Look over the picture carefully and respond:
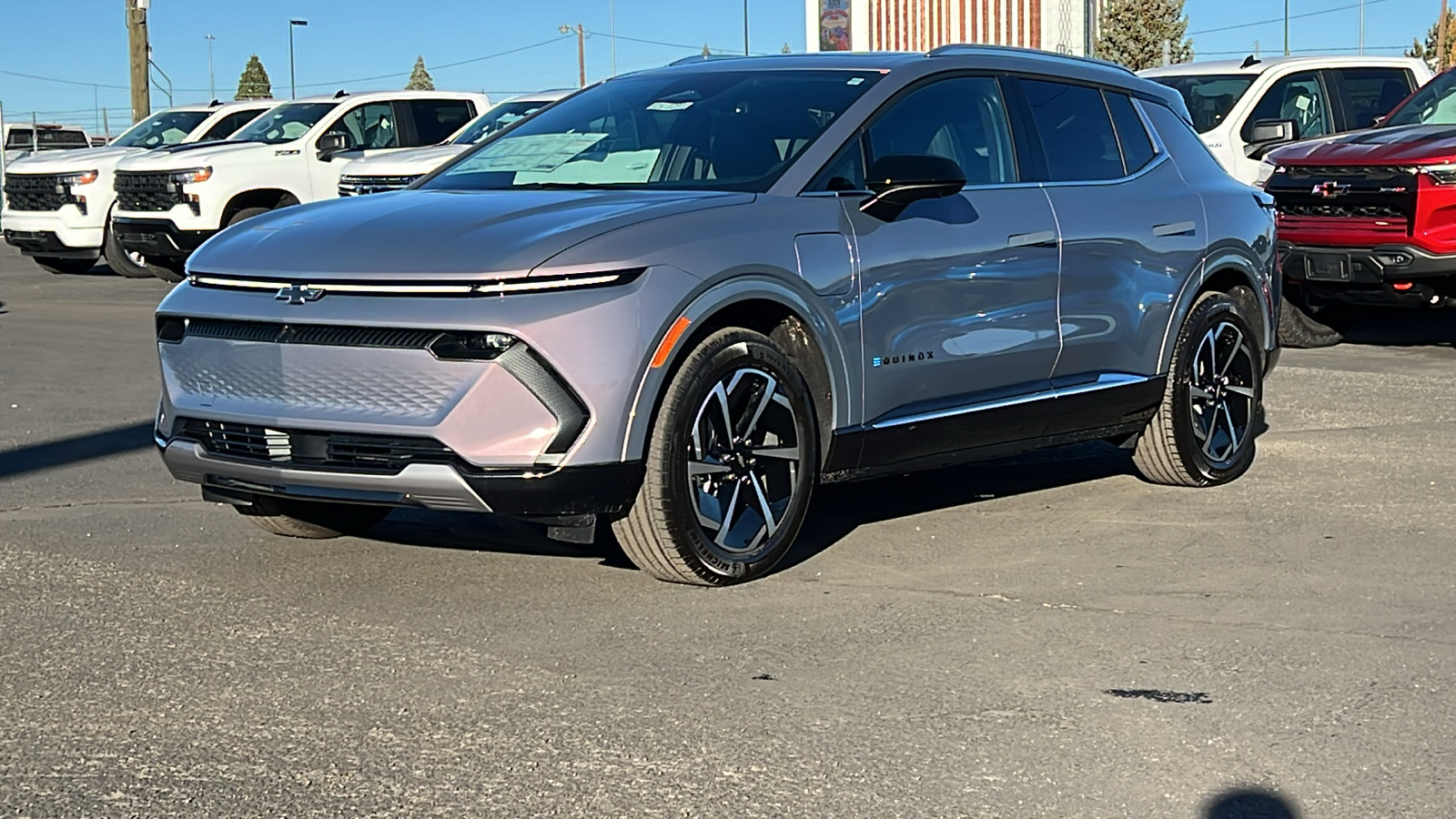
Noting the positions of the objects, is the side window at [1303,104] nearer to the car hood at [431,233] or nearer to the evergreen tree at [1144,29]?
the car hood at [431,233]

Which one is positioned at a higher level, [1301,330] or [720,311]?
[720,311]

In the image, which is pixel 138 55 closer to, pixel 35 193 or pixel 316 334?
pixel 35 193

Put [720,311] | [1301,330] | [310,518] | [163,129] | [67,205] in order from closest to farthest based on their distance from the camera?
1. [720,311]
2. [310,518]
3. [1301,330]
4. [67,205]
5. [163,129]

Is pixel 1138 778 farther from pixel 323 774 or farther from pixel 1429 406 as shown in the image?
pixel 1429 406

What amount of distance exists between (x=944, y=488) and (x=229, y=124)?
656 inches

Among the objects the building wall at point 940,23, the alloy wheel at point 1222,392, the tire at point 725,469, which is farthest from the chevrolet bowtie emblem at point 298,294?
the building wall at point 940,23

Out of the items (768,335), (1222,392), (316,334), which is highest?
(316,334)

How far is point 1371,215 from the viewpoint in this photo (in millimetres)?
12102

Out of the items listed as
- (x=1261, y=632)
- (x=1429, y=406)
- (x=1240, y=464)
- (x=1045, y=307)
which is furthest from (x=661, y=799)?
(x=1429, y=406)

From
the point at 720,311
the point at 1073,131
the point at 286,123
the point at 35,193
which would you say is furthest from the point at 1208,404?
the point at 35,193

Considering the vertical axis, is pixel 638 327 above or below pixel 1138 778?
above

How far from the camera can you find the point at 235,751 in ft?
13.8

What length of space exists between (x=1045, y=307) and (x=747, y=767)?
3.20m

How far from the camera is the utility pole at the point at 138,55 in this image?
3144 centimetres
